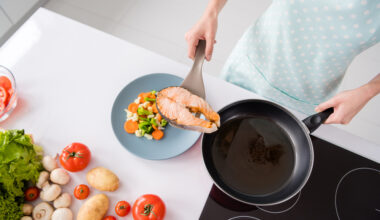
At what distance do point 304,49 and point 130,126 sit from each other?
623 mm

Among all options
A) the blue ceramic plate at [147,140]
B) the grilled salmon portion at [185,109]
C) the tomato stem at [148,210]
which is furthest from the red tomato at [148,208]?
the grilled salmon portion at [185,109]

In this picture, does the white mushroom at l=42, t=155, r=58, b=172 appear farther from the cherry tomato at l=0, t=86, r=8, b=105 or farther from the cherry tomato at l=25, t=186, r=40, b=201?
the cherry tomato at l=0, t=86, r=8, b=105

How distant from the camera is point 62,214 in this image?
28.1 inches

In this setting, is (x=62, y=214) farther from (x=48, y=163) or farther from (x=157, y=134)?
(x=157, y=134)

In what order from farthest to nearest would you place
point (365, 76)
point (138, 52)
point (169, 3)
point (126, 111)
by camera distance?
1. point (169, 3)
2. point (365, 76)
3. point (138, 52)
4. point (126, 111)

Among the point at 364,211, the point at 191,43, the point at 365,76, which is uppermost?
the point at 191,43

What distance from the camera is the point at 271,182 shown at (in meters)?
0.71

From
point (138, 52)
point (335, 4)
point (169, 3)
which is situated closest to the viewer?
point (335, 4)

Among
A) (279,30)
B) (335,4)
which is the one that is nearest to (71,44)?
(279,30)

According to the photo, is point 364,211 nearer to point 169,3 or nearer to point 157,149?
point 157,149

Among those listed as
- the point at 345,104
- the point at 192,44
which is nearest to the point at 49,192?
the point at 192,44

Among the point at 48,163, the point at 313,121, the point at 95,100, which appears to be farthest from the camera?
the point at 95,100

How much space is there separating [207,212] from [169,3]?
1.72 metres

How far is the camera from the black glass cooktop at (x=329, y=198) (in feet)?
2.38
